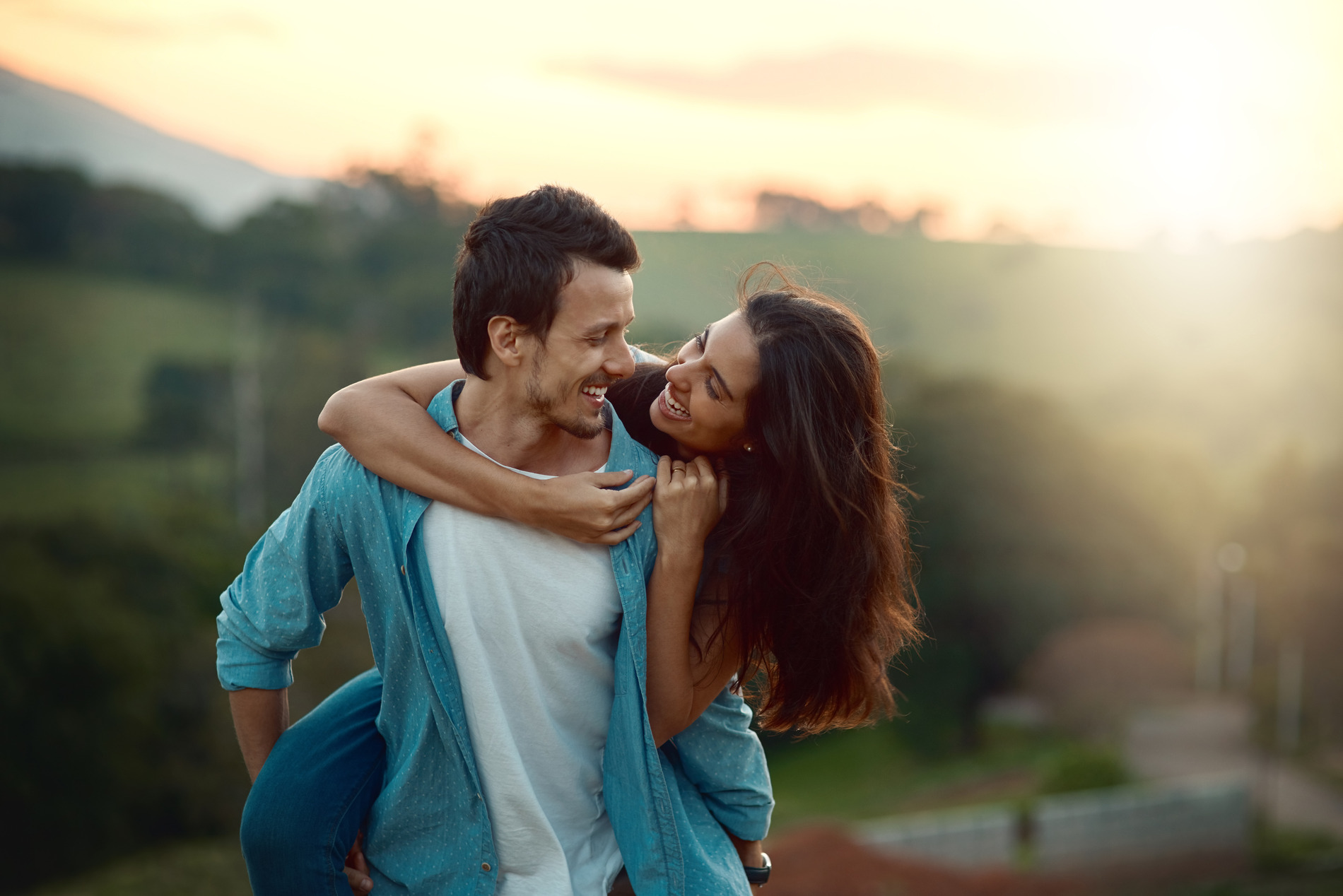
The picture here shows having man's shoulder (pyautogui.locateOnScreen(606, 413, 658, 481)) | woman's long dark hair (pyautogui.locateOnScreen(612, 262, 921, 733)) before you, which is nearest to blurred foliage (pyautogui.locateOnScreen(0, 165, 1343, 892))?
woman's long dark hair (pyautogui.locateOnScreen(612, 262, 921, 733))

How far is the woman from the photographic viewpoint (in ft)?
8.25

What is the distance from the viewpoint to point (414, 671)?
8.36 feet

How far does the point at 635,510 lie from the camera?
100 inches

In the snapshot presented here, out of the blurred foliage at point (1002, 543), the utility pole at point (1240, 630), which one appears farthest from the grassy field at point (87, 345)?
the utility pole at point (1240, 630)

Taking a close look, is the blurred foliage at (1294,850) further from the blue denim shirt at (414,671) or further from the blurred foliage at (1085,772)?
the blue denim shirt at (414,671)

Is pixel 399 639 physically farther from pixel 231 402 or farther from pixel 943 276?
pixel 943 276

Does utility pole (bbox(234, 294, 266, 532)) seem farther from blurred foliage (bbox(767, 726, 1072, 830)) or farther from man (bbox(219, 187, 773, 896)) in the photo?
man (bbox(219, 187, 773, 896))

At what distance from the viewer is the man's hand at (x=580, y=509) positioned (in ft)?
8.02

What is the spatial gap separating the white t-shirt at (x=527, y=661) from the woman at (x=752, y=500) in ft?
0.28

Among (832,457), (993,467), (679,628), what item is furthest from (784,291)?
(993,467)

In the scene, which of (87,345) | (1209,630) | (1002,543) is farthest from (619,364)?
(87,345)

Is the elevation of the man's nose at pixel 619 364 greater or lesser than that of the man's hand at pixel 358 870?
greater

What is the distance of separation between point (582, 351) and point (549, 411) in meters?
0.16

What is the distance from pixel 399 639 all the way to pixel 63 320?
180 ft
